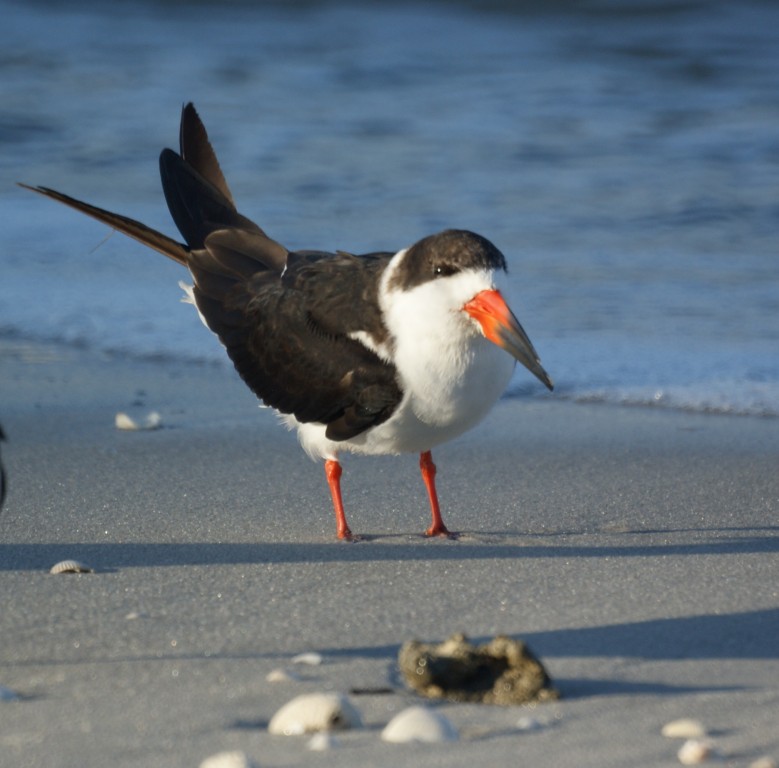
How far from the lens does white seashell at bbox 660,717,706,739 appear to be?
2.49m

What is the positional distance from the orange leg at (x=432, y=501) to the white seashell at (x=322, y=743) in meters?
1.69

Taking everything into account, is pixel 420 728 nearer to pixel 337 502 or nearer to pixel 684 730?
pixel 684 730

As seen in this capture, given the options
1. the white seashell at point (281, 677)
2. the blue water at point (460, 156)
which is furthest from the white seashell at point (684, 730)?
the blue water at point (460, 156)

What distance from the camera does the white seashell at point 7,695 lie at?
8.70ft

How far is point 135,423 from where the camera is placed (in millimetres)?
5402

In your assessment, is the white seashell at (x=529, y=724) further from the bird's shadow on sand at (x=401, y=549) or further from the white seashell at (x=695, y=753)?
the bird's shadow on sand at (x=401, y=549)

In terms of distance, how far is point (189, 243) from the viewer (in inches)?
200

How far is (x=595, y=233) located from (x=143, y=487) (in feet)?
15.5

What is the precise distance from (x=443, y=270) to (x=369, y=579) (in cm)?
84

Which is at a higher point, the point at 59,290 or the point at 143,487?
the point at 59,290

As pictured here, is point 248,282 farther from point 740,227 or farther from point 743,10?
point 743,10

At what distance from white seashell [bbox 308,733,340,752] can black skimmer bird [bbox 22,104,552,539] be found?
1.46 metres

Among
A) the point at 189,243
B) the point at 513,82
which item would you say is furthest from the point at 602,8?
the point at 189,243

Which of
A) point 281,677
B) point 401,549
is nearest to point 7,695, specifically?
point 281,677
